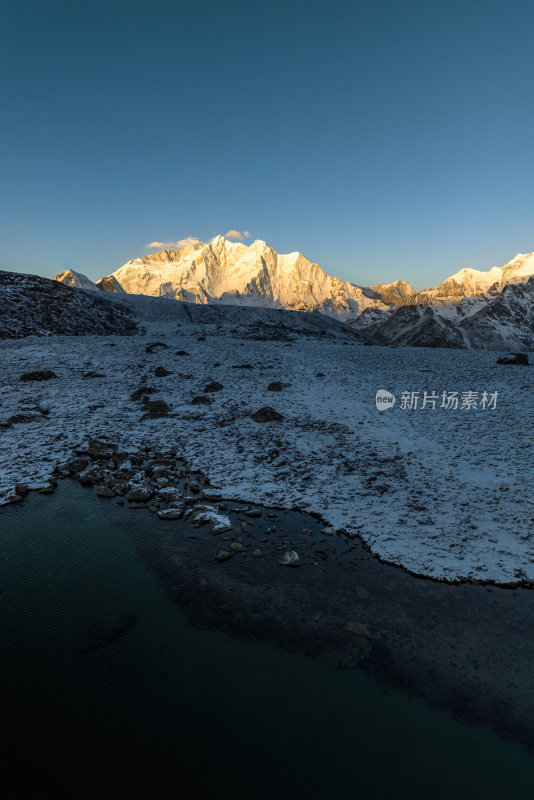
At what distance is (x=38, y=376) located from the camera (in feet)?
101

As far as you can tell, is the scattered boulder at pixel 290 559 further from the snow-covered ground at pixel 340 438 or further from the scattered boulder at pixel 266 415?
the scattered boulder at pixel 266 415

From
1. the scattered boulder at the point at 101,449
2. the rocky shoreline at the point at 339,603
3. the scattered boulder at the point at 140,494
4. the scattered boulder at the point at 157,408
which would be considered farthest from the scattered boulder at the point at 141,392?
the rocky shoreline at the point at 339,603

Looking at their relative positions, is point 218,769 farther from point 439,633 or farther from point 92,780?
point 439,633

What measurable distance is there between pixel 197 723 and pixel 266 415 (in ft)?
55.9

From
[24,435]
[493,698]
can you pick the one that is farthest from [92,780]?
[24,435]

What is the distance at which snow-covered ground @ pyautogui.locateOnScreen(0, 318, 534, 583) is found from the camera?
13.4 m

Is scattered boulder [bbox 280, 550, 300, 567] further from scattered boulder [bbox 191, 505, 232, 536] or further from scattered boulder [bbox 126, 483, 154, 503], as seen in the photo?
scattered boulder [bbox 126, 483, 154, 503]

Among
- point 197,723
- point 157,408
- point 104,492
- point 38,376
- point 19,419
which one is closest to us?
point 197,723

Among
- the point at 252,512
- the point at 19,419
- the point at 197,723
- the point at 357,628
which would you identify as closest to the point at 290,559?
the point at 252,512

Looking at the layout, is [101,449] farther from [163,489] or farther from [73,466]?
[163,489]

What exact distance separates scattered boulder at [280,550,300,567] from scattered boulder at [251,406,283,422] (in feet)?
38.0

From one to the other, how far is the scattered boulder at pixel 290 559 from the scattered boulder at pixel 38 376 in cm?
2633

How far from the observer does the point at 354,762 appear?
6.79 metres

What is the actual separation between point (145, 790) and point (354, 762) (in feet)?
11.2
